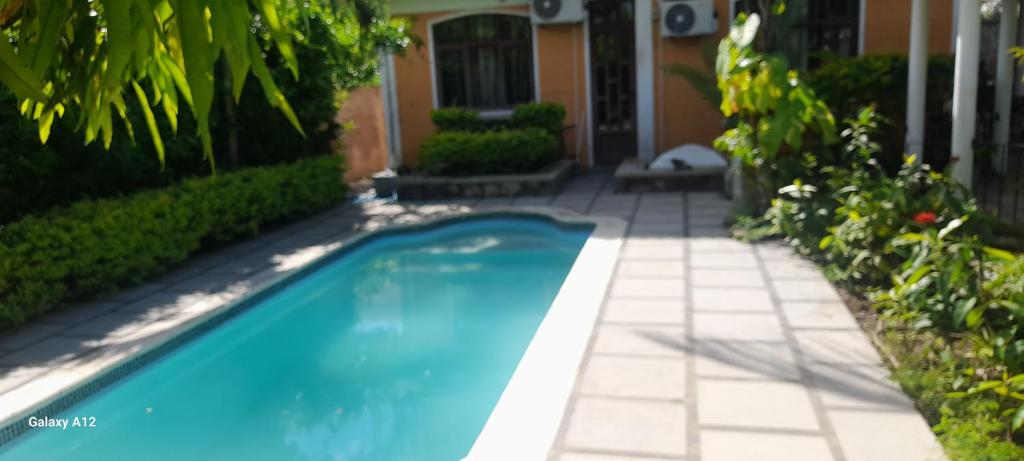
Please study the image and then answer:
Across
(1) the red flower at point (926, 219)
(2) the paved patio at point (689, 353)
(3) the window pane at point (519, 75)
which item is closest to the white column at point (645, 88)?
(3) the window pane at point (519, 75)

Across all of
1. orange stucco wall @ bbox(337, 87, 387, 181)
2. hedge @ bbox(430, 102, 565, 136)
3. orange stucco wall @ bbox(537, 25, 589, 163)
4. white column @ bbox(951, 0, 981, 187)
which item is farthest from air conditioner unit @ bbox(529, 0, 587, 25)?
white column @ bbox(951, 0, 981, 187)

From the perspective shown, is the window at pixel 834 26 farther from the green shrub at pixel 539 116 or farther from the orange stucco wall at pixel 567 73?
the green shrub at pixel 539 116

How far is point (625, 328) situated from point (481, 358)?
1.27 m

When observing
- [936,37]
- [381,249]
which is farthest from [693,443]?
[936,37]

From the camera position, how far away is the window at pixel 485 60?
12.7 m

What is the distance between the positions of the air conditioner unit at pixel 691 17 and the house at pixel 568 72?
0.13 ft

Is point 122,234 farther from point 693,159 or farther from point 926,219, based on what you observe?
point 693,159

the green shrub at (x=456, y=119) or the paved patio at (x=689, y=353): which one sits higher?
the green shrub at (x=456, y=119)

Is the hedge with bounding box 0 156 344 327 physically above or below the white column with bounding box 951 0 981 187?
below

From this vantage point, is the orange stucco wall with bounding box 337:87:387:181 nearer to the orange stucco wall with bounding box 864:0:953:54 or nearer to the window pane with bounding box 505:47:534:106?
the window pane with bounding box 505:47:534:106

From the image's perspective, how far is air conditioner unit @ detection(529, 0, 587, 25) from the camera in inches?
468

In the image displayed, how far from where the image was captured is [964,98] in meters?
6.09

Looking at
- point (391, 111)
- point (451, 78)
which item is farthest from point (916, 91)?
point (391, 111)

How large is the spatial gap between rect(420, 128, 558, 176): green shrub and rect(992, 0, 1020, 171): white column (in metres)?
5.70
